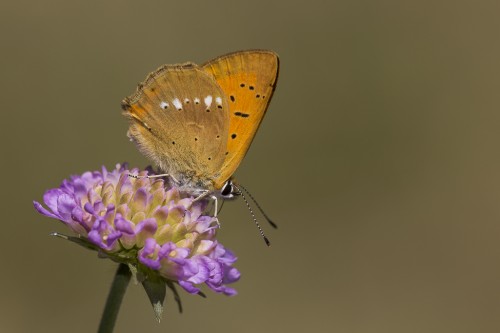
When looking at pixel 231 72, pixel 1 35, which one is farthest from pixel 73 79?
pixel 231 72

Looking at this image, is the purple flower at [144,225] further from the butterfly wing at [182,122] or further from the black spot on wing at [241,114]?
the black spot on wing at [241,114]

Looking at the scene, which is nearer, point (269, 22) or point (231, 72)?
point (231, 72)

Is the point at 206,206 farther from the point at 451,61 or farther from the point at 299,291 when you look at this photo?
the point at 451,61

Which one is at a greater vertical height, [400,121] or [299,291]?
[400,121]

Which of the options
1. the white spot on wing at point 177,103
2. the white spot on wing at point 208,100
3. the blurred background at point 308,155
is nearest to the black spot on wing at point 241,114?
the white spot on wing at point 208,100

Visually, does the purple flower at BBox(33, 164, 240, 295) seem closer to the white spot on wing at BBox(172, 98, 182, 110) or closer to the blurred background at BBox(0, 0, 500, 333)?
the white spot on wing at BBox(172, 98, 182, 110)

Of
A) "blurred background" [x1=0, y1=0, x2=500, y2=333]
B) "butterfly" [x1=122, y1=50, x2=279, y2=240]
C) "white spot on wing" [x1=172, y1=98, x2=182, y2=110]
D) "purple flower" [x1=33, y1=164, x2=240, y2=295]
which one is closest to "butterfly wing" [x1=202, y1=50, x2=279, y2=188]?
"butterfly" [x1=122, y1=50, x2=279, y2=240]
